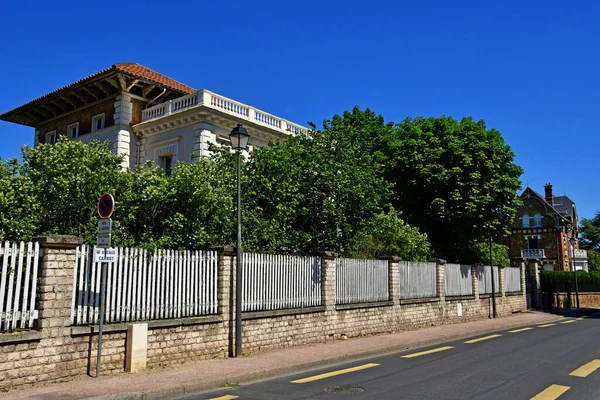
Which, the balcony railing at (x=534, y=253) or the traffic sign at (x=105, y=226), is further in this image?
the balcony railing at (x=534, y=253)

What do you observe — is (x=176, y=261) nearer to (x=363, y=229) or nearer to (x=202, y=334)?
(x=202, y=334)

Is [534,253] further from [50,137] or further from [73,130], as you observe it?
[50,137]

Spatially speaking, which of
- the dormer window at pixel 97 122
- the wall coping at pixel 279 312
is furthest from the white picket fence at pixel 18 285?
the dormer window at pixel 97 122

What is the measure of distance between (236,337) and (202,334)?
0.90 meters

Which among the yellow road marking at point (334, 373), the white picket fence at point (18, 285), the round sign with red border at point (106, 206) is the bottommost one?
the yellow road marking at point (334, 373)

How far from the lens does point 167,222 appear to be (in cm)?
1257

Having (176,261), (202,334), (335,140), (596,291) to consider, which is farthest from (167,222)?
(596,291)

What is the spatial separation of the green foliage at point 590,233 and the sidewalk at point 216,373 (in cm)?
7354

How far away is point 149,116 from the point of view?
26.5 metres

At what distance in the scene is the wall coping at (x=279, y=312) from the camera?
12062 mm

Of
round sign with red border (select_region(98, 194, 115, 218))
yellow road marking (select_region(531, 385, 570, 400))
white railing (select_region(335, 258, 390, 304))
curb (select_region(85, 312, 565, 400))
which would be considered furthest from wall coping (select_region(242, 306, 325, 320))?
yellow road marking (select_region(531, 385, 570, 400))

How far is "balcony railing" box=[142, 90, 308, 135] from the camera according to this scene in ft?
77.2

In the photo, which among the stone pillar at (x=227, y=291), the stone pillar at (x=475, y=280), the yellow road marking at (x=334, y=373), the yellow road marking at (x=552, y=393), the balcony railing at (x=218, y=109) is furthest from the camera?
the stone pillar at (x=475, y=280)

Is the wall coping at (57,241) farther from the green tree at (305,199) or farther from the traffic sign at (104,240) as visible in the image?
the green tree at (305,199)
